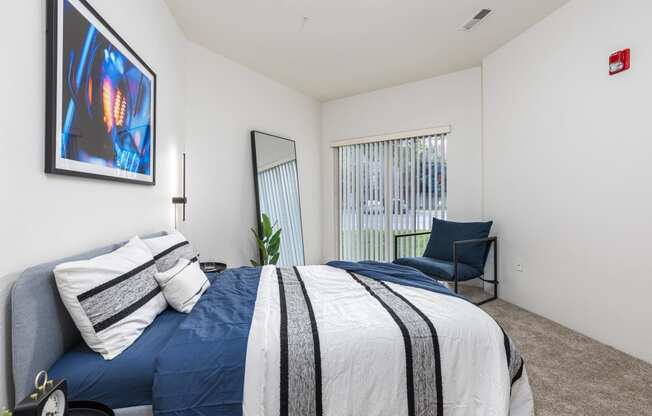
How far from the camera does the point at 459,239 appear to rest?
126 inches

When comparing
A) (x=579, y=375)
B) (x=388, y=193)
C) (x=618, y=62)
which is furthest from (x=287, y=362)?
(x=388, y=193)

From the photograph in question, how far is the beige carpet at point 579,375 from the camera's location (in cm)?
157

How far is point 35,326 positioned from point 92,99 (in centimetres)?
107

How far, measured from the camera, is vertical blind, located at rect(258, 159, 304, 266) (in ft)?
12.1

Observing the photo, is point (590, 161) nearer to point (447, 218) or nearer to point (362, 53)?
point (447, 218)

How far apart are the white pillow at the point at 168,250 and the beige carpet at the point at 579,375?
6.91ft

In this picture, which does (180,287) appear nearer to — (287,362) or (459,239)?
(287,362)

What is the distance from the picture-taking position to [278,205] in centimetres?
386

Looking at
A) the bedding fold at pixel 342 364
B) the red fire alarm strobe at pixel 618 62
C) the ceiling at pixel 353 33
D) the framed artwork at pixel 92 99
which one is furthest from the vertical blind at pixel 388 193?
the framed artwork at pixel 92 99

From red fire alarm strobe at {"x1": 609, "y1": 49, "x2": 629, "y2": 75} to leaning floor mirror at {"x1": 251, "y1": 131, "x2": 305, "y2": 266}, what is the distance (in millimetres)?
3161

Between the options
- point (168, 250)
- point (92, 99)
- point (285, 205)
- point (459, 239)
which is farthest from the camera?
point (285, 205)

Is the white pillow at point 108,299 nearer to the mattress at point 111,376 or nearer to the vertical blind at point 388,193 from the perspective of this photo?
the mattress at point 111,376

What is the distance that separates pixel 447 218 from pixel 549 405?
95.3 inches

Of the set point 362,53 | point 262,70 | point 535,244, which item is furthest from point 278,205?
point 535,244
